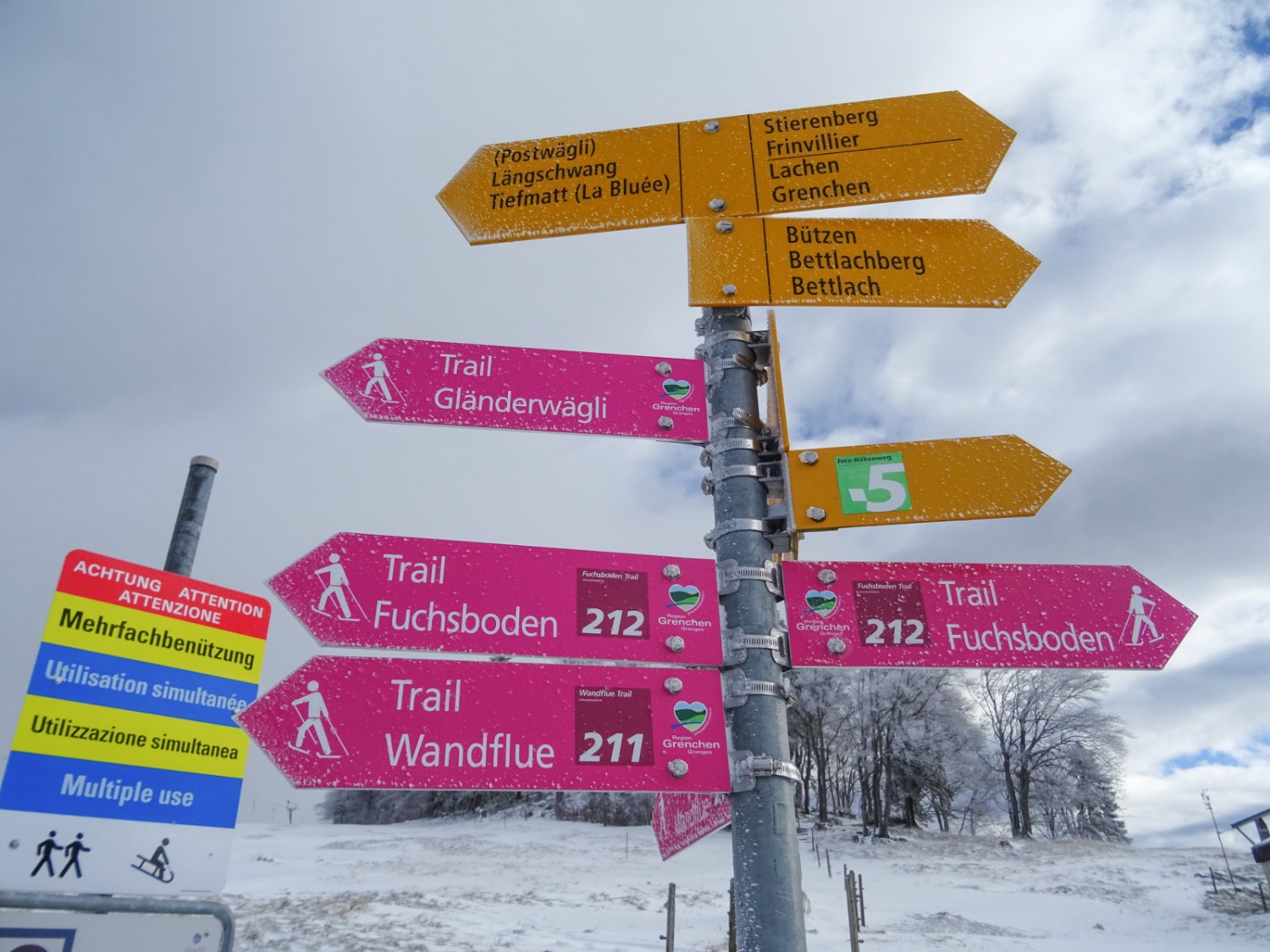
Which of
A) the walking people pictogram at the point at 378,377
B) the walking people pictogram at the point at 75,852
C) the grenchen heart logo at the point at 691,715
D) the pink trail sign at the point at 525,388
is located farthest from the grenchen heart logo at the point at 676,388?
the walking people pictogram at the point at 75,852

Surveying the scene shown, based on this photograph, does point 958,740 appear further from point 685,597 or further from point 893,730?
point 685,597

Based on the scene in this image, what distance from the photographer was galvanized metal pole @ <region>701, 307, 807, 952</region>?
287 cm

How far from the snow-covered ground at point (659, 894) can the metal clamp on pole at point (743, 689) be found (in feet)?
40.9

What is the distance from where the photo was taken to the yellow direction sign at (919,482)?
342 cm

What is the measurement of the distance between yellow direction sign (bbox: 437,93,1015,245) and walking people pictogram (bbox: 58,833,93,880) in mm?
3122

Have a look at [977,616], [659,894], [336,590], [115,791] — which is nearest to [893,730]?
[659,894]

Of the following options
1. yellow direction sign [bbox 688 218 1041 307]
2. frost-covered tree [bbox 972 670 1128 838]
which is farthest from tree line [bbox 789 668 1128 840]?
yellow direction sign [bbox 688 218 1041 307]

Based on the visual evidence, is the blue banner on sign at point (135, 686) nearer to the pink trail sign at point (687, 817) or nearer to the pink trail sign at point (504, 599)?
the pink trail sign at point (504, 599)

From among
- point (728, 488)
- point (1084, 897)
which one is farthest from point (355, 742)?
point (1084, 897)

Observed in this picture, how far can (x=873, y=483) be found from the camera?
3.48m

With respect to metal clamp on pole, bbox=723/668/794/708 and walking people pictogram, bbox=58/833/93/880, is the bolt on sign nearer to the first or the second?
walking people pictogram, bbox=58/833/93/880

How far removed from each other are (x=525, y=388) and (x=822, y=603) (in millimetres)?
1680

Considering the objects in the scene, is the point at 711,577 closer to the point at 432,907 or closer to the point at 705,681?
the point at 705,681

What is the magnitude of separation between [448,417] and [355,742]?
4.89ft
